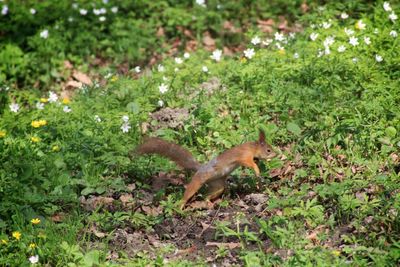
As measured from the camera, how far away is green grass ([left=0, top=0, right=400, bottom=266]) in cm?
492

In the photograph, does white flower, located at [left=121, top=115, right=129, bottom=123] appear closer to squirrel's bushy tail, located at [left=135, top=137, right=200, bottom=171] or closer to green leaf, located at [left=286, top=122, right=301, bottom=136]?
squirrel's bushy tail, located at [left=135, top=137, right=200, bottom=171]

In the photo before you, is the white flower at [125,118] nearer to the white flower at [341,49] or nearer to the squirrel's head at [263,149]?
the squirrel's head at [263,149]

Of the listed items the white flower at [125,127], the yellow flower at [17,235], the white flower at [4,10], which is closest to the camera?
the yellow flower at [17,235]

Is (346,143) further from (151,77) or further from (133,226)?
(151,77)

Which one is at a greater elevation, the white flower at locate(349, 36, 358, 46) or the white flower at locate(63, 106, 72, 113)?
the white flower at locate(349, 36, 358, 46)

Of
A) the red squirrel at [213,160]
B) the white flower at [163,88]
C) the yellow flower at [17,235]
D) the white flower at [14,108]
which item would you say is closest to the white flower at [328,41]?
the white flower at [163,88]

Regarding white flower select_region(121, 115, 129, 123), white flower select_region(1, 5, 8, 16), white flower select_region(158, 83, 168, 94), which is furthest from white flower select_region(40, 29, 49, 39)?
white flower select_region(121, 115, 129, 123)

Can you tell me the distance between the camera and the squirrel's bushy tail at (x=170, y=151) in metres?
5.54

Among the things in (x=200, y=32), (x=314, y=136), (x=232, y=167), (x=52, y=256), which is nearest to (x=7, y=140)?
(x=52, y=256)

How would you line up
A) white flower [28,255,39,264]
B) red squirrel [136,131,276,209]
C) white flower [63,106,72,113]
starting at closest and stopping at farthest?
white flower [28,255,39,264] < red squirrel [136,131,276,209] < white flower [63,106,72,113]

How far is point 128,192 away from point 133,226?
18.8 inches

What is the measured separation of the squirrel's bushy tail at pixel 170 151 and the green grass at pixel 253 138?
34 cm

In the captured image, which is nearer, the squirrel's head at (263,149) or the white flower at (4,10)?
the squirrel's head at (263,149)

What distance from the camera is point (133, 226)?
17.7 feet
